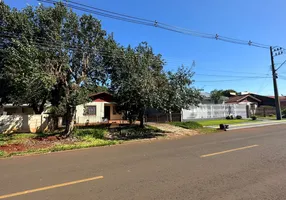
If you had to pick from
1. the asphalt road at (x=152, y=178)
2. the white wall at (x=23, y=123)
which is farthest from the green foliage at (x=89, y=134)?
the asphalt road at (x=152, y=178)

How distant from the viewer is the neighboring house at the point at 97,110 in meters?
24.3

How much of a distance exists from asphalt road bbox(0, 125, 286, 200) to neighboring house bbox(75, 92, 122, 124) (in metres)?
16.4

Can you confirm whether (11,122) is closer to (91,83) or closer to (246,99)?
(91,83)

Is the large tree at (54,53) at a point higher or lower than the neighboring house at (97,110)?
higher

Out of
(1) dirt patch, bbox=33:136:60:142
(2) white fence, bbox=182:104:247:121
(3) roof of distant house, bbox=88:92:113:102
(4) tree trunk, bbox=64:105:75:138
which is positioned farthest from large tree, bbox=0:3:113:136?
(2) white fence, bbox=182:104:247:121

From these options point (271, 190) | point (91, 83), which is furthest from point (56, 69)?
point (271, 190)

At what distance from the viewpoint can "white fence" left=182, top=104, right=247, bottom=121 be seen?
25938 mm

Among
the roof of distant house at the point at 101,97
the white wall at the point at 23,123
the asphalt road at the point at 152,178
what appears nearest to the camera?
the asphalt road at the point at 152,178

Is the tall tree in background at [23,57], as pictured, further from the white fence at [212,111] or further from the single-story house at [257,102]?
the single-story house at [257,102]

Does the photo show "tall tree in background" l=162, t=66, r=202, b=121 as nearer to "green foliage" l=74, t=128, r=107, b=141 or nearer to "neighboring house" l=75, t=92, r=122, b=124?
"green foliage" l=74, t=128, r=107, b=141

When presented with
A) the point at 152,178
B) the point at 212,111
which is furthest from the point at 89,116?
the point at 152,178

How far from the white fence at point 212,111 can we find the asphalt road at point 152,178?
17928 millimetres

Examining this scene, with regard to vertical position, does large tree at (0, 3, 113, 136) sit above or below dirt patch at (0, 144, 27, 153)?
above

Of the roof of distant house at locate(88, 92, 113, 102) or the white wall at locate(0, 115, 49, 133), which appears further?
the roof of distant house at locate(88, 92, 113, 102)
